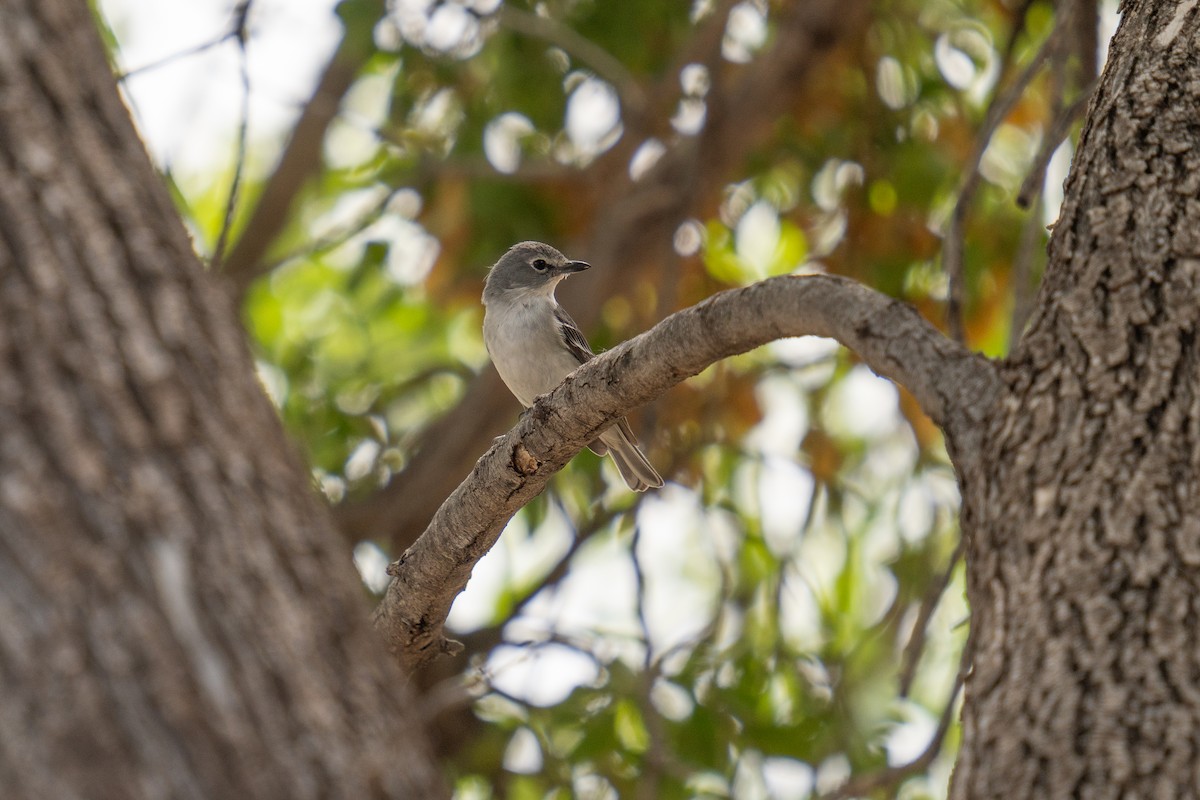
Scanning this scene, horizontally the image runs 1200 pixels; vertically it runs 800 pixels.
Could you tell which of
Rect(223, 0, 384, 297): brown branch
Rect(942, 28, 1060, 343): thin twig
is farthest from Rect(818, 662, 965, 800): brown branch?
Rect(223, 0, 384, 297): brown branch

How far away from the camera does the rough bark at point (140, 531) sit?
Result: 1778mm

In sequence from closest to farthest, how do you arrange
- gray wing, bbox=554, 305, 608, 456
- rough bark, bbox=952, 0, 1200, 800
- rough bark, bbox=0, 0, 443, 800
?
rough bark, bbox=0, 0, 443, 800 < rough bark, bbox=952, 0, 1200, 800 < gray wing, bbox=554, 305, 608, 456

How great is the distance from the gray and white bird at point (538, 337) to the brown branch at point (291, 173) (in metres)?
1.44

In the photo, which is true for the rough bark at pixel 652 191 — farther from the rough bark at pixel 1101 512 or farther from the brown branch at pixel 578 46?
the rough bark at pixel 1101 512

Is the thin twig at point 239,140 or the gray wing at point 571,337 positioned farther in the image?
the gray wing at point 571,337

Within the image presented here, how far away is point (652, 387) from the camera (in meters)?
3.61

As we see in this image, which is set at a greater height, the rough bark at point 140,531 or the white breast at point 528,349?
the white breast at point 528,349

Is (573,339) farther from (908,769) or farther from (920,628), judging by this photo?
(908,769)

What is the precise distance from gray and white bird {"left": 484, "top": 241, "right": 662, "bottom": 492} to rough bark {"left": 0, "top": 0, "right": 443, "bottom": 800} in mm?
4529

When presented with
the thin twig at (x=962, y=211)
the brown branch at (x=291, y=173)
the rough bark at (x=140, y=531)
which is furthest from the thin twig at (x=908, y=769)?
the brown branch at (x=291, y=173)

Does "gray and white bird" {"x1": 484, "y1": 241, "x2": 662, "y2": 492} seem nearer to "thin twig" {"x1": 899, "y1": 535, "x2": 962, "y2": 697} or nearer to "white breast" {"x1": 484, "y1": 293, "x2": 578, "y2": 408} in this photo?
"white breast" {"x1": 484, "y1": 293, "x2": 578, "y2": 408}

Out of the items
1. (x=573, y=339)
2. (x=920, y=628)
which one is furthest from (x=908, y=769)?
(x=573, y=339)

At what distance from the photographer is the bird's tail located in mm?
6727

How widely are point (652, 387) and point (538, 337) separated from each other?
10.8 ft
